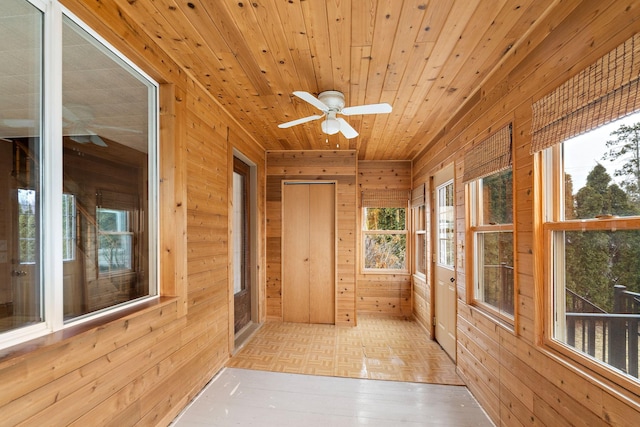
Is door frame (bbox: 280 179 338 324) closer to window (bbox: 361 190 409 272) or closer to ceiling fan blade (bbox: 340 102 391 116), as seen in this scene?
window (bbox: 361 190 409 272)

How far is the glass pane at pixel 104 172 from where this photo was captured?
64.0 inches

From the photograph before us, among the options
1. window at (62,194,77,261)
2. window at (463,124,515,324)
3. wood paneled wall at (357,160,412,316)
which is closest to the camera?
window at (62,194,77,261)

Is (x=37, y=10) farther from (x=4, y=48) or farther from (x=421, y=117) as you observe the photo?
(x=421, y=117)

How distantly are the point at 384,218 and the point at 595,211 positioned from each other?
3.89 meters

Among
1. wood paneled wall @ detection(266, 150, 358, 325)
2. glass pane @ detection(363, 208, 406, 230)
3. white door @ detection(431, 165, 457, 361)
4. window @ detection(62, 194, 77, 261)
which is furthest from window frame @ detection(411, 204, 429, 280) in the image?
window @ detection(62, 194, 77, 261)

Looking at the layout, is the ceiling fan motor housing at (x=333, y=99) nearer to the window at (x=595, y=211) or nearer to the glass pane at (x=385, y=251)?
the window at (x=595, y=211)

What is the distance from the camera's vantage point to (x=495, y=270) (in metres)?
2.49

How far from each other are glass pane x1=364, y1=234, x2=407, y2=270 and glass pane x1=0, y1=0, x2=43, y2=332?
4.50m

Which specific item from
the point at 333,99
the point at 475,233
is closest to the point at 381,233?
the point at 475,233

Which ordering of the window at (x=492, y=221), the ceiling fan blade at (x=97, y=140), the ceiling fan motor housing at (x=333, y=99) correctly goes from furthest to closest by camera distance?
the ceiling fan motor housing at (x=333, y=99) < the window at (x=492, y=221) < the ceiling fan blade at (x=97, y=140)

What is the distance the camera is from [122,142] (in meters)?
2.06

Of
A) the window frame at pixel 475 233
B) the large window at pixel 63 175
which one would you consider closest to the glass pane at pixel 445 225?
the window frame at pixel 475 233

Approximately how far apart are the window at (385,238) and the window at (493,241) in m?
2.44

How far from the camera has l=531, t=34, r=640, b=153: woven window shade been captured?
123cm
